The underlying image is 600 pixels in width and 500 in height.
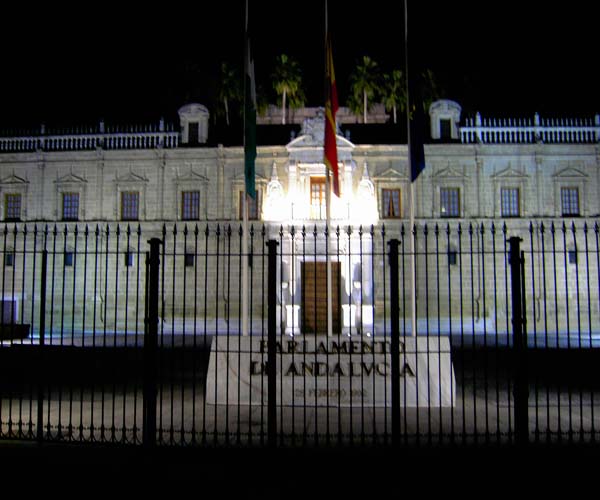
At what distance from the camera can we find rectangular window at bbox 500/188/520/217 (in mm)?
28203

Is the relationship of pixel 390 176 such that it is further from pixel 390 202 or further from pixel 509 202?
pixel 509 202

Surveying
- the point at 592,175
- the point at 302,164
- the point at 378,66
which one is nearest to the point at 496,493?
the point at 302,164

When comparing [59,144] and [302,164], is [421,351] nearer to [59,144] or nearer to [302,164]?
[302,164]

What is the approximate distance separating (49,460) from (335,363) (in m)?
5.03

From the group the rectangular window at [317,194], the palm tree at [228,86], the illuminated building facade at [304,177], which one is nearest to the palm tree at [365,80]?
the palm tree at [228,86]

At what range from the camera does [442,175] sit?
28.3m

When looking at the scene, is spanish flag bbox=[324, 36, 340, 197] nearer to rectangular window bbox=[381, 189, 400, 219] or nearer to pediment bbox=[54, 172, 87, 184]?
rectangular window bbox=[381, 189, 400, 219]

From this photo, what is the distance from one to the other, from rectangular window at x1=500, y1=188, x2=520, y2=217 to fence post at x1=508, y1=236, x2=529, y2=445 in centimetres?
2267

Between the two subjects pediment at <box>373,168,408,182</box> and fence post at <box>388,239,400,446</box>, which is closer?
fence post at <box>388,239,400,446</box>

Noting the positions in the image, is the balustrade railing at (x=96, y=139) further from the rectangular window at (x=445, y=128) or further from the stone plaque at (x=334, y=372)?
the stone plaque at (x=334, y=372)

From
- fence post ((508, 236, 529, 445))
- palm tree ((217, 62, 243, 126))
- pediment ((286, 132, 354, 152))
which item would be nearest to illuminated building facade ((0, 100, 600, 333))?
pediment ((286, 132, 354, 152))

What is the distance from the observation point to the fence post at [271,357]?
6.89 m

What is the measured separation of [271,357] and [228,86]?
110 feet

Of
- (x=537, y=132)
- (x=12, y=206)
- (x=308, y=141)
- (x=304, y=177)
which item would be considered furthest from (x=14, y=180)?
(x=537, y=132)
